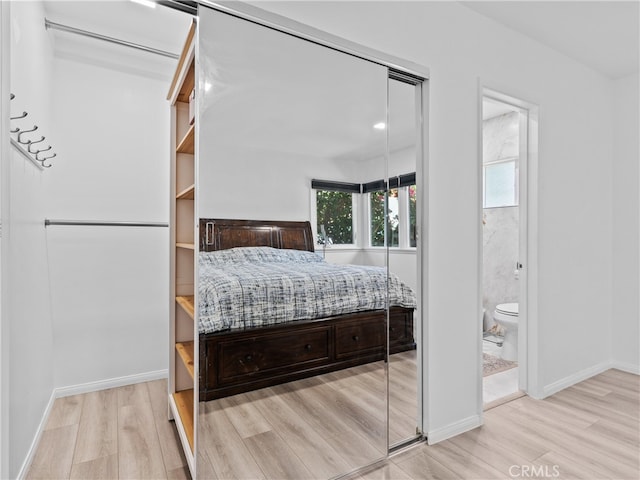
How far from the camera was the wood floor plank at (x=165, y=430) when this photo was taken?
1882mm

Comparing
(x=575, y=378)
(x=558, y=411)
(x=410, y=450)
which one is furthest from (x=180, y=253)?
(x=575, y=378)

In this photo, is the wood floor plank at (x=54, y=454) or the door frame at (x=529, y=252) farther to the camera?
the door frame at (x=529, y=252)

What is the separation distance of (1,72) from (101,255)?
1.75 m

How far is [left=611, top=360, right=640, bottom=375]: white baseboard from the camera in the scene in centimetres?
324

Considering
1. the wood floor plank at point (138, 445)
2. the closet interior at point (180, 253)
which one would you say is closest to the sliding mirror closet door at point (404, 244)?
the closet interior at point (180, 253)

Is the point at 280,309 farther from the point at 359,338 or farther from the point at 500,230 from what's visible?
the point at 500,230

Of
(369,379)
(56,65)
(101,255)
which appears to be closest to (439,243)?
(369,379)

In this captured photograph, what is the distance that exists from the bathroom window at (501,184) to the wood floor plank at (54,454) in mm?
4478

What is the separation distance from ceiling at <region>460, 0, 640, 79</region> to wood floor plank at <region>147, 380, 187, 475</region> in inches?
123

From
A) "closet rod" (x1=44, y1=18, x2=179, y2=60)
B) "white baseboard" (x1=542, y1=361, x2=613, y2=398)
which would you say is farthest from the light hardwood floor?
"closet rod" (x1=44, y1=18, x2=179, y2=60)

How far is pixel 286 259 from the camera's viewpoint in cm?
175

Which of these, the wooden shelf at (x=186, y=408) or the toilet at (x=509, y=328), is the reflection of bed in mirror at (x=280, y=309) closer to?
the wooden shelf at (x=186, y=408)

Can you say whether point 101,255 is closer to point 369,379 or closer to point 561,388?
point 369,379

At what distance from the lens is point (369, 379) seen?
1990 millimetres
